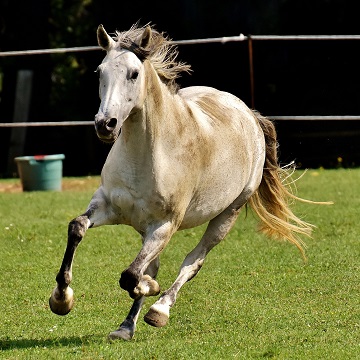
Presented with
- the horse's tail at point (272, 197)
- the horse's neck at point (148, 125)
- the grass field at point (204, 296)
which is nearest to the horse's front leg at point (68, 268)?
the grass field at point (204, 296)

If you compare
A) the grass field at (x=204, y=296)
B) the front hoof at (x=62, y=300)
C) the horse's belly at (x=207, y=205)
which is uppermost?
the horse's belly at (x=207, y=205)

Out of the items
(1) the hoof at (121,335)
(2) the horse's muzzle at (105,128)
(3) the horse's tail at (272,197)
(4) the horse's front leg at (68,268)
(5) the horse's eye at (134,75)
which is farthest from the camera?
(3) the horse's tail at (272,197)

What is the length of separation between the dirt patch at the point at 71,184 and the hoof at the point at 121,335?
795 centimetres

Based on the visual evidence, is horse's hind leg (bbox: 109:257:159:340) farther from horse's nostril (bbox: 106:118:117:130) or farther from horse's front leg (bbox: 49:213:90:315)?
horse's nostril (bbox: 106:118:117:130)

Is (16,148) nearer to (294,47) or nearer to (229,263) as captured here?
(294,47)

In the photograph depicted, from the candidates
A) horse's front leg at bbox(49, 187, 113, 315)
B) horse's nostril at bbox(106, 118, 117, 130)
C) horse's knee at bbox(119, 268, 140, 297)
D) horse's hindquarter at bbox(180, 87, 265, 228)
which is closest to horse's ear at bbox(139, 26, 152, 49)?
horse's nostril at bbox(106, 118, 117, 130)

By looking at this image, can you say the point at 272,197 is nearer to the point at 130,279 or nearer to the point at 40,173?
the point at 130,279

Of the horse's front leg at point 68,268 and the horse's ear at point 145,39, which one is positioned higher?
the horse's ear at point 145,39

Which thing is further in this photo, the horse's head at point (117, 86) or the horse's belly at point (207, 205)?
the horse's belly at point (207, 205)

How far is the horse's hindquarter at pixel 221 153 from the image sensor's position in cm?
607

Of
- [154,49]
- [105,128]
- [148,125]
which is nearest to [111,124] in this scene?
[105,128]

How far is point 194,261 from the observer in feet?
20.6

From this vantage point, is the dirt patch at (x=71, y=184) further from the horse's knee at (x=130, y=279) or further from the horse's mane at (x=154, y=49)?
the horse's knee at (x=130, y=279)

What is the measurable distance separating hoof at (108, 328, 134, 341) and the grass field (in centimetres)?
6
